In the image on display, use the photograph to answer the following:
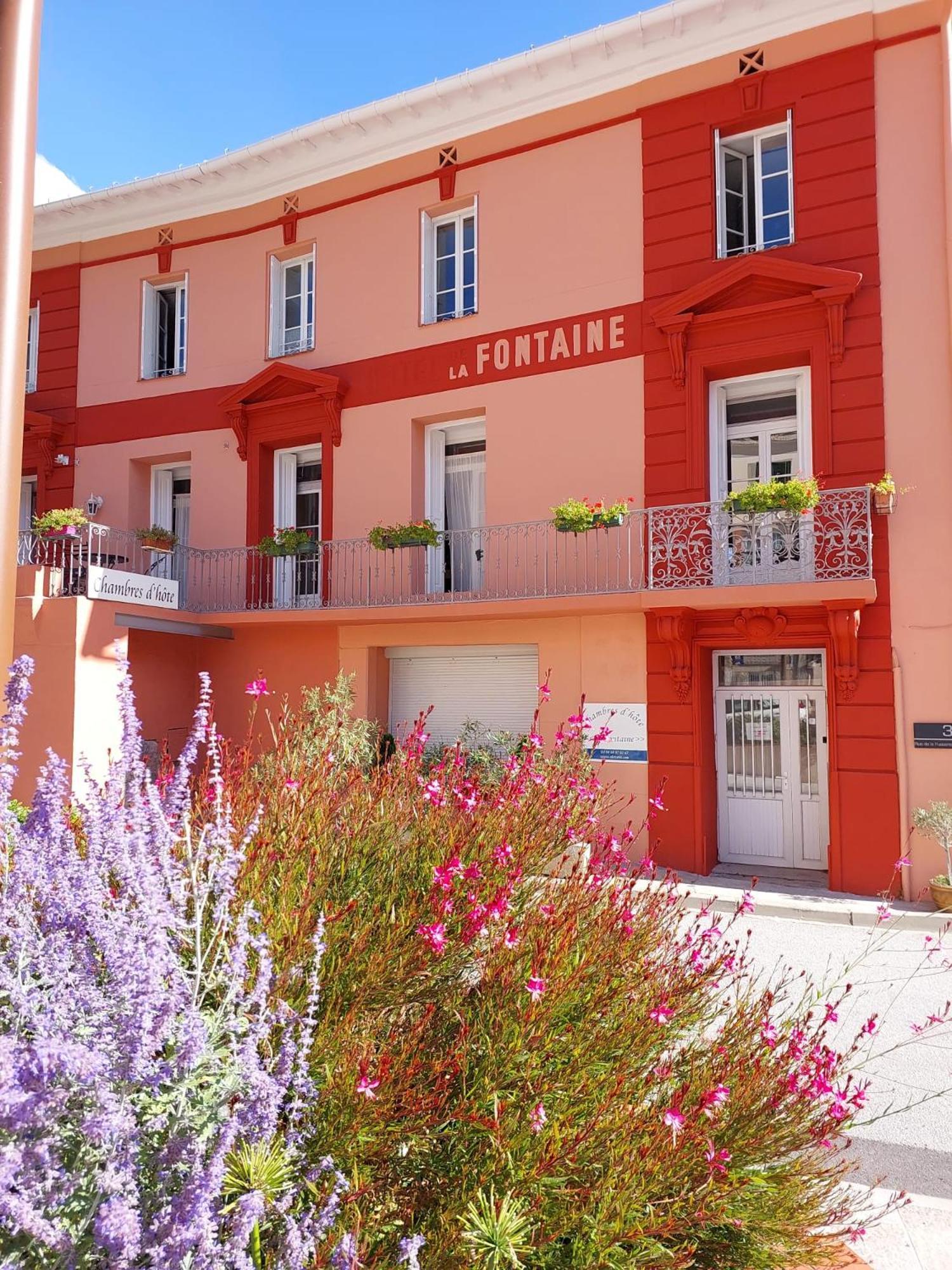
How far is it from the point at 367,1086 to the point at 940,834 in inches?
342

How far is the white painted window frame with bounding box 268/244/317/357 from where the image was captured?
14.0m

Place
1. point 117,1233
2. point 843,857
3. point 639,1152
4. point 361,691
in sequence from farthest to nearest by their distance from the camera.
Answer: point 361,691 → point 843,857 → point 639,1152 → point 117,1233

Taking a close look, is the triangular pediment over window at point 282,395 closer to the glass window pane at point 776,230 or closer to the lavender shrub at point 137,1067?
the glass window pane at point 776,230

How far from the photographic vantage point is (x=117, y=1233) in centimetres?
146

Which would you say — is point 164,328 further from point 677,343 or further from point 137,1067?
point 137,1067

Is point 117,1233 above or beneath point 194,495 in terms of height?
beneath

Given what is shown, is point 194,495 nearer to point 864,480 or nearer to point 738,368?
point 738,368

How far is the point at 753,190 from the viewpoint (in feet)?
36.6

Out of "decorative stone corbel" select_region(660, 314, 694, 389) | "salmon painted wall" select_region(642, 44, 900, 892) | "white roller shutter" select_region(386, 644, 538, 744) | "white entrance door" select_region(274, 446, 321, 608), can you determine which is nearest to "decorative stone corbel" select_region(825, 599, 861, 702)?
"salmon painted wall" select_region(642, 44, 900, 892)

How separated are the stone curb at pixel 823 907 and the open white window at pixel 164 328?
1197cm

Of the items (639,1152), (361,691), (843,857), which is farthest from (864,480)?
(639,1152)

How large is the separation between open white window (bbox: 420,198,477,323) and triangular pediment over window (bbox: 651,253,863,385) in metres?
3.35

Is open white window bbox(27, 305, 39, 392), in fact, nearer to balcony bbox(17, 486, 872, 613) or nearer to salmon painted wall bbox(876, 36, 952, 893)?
balcony bbox(17, 486, 872, 613)

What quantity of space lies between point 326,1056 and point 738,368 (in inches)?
414
